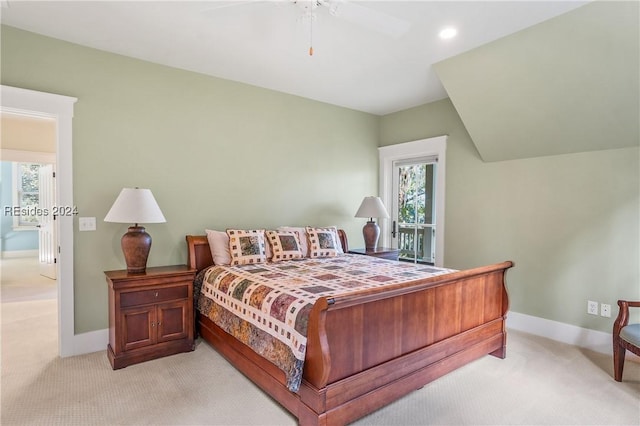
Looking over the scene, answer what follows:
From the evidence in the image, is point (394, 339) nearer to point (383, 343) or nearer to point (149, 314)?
point (383, 343)

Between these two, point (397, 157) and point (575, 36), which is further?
point (397, 157)

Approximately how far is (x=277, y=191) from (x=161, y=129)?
154 centimetres

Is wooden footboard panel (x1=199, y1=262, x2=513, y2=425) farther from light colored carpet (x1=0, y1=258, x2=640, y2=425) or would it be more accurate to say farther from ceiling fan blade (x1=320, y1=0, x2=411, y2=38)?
ceiling fan blade (x1=320, y1=0, x2=411, y2=38)

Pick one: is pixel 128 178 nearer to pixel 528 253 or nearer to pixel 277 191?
pixel 277 191

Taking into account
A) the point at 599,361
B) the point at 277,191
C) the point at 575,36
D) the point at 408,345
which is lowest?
the point at 599,361

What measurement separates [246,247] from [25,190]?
788 centimetres

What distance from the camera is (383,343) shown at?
2.21 meters

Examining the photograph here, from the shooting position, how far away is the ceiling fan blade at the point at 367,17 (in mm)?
2061

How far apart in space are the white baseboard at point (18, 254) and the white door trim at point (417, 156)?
344 inches

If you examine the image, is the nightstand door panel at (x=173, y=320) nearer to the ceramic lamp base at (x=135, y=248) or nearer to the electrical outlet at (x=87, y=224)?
the ceramic lamp base at (x=135, y=248)

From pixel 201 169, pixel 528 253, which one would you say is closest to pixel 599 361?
pixel 528 253

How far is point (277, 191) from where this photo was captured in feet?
14.5

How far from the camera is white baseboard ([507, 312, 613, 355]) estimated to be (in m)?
3.26

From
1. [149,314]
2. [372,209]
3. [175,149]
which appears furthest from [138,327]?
[372,209]
